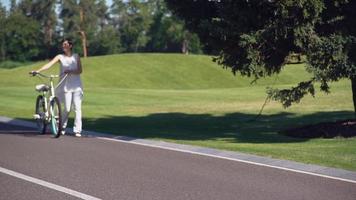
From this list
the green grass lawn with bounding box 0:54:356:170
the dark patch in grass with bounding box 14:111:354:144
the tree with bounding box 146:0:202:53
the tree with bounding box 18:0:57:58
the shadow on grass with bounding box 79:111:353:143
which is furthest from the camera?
the tree with bounding box 18:0:57:58

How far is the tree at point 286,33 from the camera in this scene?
11.6m

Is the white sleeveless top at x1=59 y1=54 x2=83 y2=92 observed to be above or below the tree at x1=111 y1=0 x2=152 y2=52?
below

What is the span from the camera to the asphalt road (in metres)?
6.95

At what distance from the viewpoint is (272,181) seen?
7758mm

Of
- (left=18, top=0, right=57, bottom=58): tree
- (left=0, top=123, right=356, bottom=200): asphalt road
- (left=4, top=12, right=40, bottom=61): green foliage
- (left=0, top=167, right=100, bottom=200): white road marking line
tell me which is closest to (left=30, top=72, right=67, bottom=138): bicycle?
(left=0, top=123, right=356, bottom=200): asphalt road

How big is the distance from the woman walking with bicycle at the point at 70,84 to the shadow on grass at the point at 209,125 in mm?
1340

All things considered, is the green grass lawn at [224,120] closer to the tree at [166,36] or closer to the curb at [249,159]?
the curb at [249,159]

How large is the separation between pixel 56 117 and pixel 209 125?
242 inches

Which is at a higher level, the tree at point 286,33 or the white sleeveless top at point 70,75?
the tree at point 286,33

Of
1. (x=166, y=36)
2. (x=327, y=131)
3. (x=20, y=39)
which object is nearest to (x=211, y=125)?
(x=327, y=131)

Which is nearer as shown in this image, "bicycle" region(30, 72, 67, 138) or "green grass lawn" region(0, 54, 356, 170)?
"green grass lawn" region(0, 54, 356, 170)

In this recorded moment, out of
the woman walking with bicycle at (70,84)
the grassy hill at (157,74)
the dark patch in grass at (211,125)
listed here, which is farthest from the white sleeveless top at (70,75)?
the grassy hill at (157,74)

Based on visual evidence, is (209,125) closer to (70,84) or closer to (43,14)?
(70,84)

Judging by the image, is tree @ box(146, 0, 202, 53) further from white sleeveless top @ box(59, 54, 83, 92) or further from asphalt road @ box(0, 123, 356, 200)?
asphalt road @ box(0, 123, 356, 200)
